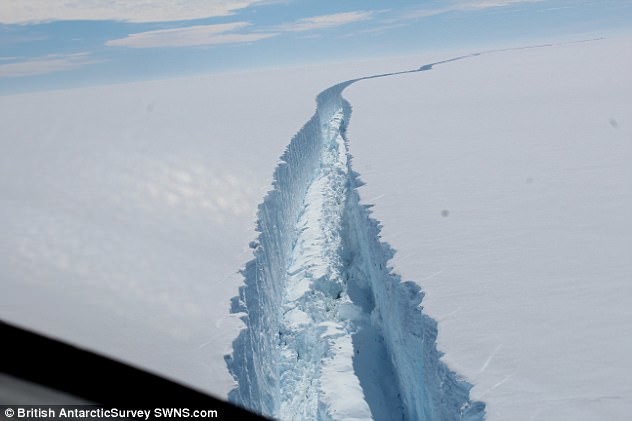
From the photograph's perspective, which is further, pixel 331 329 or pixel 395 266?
pixel 331 329

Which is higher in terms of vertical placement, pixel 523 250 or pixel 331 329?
pixel 331 329

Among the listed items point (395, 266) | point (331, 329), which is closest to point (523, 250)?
point (395, 266)

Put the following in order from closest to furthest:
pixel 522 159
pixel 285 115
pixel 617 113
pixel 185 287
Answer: pixel 185 287
pixel 522 159
pixel 617 113
pixel 285 115

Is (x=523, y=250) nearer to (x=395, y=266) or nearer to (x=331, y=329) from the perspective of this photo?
(x=395, y=266)

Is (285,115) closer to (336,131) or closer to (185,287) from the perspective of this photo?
(336,131)

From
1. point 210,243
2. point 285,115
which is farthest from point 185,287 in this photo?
point 285,115
